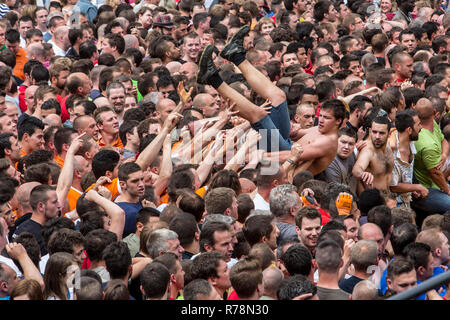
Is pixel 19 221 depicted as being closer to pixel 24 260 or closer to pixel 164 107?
pixel 24 260

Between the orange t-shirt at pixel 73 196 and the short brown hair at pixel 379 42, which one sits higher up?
the orange t-shirt at pixel 73 196

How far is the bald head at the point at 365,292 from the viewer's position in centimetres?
593

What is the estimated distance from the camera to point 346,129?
9.67 metres

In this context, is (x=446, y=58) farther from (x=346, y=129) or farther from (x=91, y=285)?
(x=91, y=285)

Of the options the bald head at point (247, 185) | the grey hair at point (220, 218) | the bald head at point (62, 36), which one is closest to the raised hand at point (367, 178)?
the bald head at point (247, 185)

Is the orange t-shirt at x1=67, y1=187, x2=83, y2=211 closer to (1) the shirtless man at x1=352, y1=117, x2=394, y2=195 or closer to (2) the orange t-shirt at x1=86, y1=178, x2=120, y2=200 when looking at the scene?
(2) the orange t-shirt at x1=86, y1=178, x2=120, y2=200

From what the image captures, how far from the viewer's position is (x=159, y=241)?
6621 millimetres

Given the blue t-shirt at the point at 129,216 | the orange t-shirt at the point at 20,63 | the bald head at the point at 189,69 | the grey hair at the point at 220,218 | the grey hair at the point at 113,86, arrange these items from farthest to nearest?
the orange t-shirt at the point at 20,63, the bald head at the point at 189,69, the grey hair at the point at 113,86, the blue t-shirt at the point at 129,216, the grey hair at the point at 220,218

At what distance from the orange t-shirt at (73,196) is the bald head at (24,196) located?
457mm

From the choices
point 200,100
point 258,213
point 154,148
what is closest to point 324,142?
point 154,148

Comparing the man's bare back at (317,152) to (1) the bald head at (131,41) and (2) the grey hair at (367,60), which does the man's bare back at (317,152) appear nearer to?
(2) the grey hair at (367,60)

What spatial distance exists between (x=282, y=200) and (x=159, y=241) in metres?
1.53

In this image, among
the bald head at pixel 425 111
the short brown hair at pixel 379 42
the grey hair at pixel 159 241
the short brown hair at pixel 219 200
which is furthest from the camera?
the short brown hair at pixel 379 42

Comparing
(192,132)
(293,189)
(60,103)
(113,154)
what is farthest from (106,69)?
(293,189)
